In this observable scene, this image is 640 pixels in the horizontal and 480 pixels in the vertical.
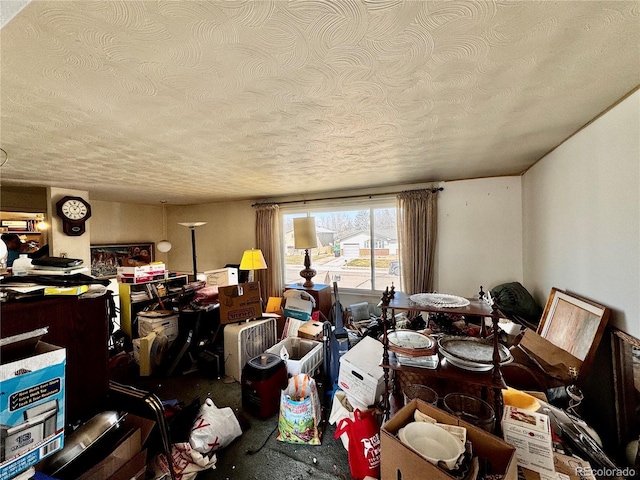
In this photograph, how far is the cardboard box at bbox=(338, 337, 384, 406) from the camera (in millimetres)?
1522

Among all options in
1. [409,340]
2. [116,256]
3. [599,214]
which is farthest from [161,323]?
[599,214]

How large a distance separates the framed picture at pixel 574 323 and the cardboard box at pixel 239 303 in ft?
8.56

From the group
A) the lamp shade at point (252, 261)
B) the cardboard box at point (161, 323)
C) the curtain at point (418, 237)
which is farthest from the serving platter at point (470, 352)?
the cardboard box at point (161, 323)

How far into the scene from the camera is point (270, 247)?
420 centimetres

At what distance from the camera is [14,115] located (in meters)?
1.29

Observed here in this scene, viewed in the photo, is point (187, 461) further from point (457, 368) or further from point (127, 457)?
point (457, 368)

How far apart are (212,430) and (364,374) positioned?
41.4 inches

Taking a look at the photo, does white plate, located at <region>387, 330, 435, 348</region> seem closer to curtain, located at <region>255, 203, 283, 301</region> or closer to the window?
the window

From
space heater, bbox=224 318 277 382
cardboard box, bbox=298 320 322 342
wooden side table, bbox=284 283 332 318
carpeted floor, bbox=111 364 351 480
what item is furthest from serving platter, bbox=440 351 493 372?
wooden side table, bbox=284 283 332 318

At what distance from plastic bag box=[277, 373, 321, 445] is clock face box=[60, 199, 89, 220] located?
3.58m

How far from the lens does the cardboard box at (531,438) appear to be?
98cm

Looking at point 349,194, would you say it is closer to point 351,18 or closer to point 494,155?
point 494,155

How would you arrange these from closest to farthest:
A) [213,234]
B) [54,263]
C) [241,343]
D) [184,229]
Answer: [54,263], [241,343], [213,234], [184,229]

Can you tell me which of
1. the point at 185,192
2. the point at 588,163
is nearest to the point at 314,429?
the point at 588,163
